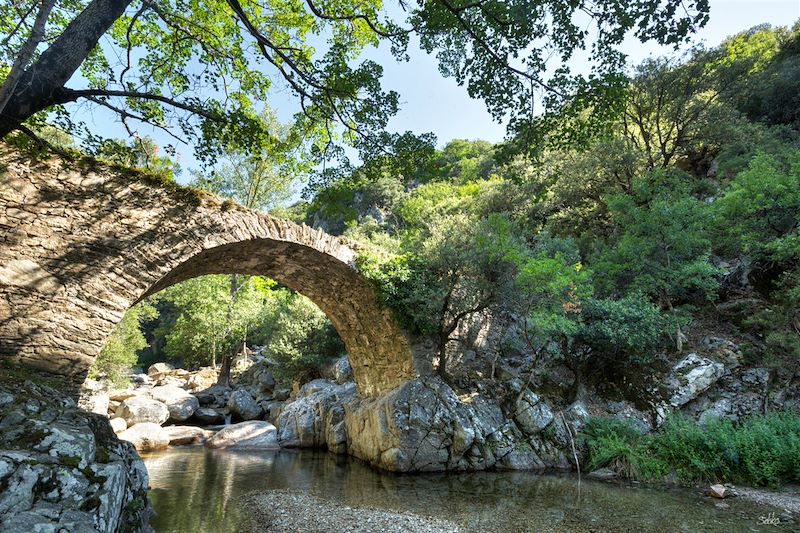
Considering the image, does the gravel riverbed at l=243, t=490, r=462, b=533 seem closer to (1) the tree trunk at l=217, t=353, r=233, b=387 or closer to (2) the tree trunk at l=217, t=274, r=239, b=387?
(2) the tree trunk at l=217, t=274, r=239, b=387

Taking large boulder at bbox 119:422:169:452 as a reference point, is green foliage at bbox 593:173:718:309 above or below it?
above

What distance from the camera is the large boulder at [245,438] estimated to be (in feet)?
40.0

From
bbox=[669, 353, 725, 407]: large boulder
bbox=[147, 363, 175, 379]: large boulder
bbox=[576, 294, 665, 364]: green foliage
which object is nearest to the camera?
bbox=[669, 353, 725, 407]: large boulder

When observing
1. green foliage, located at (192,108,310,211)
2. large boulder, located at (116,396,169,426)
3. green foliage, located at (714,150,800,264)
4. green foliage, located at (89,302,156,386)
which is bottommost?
large boulder, located at (116,396,169,426)

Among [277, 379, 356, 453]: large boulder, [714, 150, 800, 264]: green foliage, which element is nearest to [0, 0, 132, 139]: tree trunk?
[277, 379, 356, 453]: large boulder

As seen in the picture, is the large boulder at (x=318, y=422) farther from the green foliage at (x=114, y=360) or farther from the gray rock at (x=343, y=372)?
the green foliage at (x=114, y=360)

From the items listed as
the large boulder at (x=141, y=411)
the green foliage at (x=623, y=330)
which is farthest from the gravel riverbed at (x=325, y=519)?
the large boulder at (x=141, y=411)

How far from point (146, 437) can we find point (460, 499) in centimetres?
970

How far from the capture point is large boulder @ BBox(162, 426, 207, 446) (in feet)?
40.3

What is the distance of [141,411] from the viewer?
13250 mm

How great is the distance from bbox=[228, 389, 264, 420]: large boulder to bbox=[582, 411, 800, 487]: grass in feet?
43.3

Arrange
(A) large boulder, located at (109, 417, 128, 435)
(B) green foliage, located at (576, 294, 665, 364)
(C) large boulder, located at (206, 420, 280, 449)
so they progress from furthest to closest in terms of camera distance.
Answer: (C) large boulder, located at (206, 420, 280, 449), (A) large boulder, located at (109, 417, 128, 435), (B) green foliage, located at (576, 294, 665, 364)

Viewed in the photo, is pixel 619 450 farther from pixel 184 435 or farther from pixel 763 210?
pixel 184 435

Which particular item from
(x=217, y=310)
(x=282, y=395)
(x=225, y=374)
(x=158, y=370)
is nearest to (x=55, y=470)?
(x=282, y=395)
